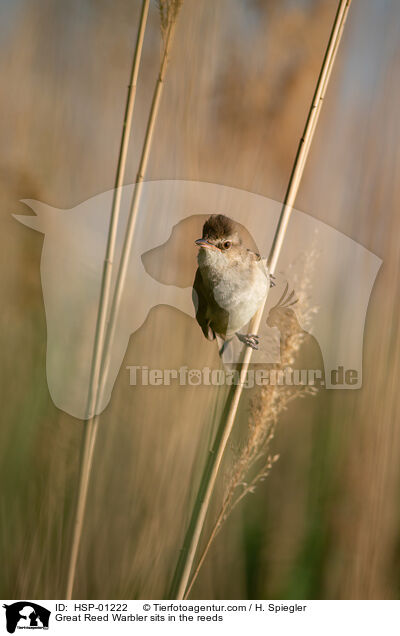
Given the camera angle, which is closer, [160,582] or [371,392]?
[160,582]

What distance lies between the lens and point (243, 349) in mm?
946

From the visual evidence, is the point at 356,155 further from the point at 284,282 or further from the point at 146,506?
the point at 146,506

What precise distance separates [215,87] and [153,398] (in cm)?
90

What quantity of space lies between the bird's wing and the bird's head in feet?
0.27

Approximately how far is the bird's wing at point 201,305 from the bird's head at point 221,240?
8cm

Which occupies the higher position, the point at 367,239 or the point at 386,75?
the point at 386,75

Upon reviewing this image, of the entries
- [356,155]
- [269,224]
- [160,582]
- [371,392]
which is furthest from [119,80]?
[160,582]

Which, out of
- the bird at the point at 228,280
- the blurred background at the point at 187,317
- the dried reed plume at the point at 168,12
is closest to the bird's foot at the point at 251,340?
the bird at the point at 228,280

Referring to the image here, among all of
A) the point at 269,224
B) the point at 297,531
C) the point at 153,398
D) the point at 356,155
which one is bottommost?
the point at 297,531

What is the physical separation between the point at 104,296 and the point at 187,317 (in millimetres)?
359
